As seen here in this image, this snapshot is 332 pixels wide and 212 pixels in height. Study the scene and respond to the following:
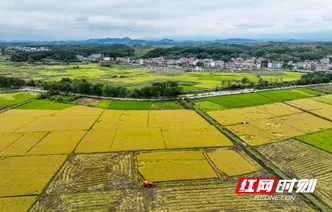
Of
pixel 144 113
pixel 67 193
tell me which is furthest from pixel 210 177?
pixel 144 113

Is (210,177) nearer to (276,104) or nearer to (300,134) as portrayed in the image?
(300,134)

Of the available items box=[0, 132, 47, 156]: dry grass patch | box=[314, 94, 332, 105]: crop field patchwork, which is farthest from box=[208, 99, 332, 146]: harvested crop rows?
box=[0, 132, 47, 156]: dry grass patch

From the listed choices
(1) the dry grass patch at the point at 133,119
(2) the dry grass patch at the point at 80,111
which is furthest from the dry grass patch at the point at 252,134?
(2) the dry grass patch at the point at 80,111

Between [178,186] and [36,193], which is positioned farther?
[178,186]

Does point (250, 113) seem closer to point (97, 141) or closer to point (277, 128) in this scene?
point (277, 128)

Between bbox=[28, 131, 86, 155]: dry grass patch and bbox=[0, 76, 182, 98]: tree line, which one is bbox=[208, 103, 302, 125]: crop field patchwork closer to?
bbox=[0, 76, 182, 98]: tree line

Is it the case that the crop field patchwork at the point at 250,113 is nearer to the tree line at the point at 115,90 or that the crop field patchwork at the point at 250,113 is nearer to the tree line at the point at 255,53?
the tree line at the point at 115,90
